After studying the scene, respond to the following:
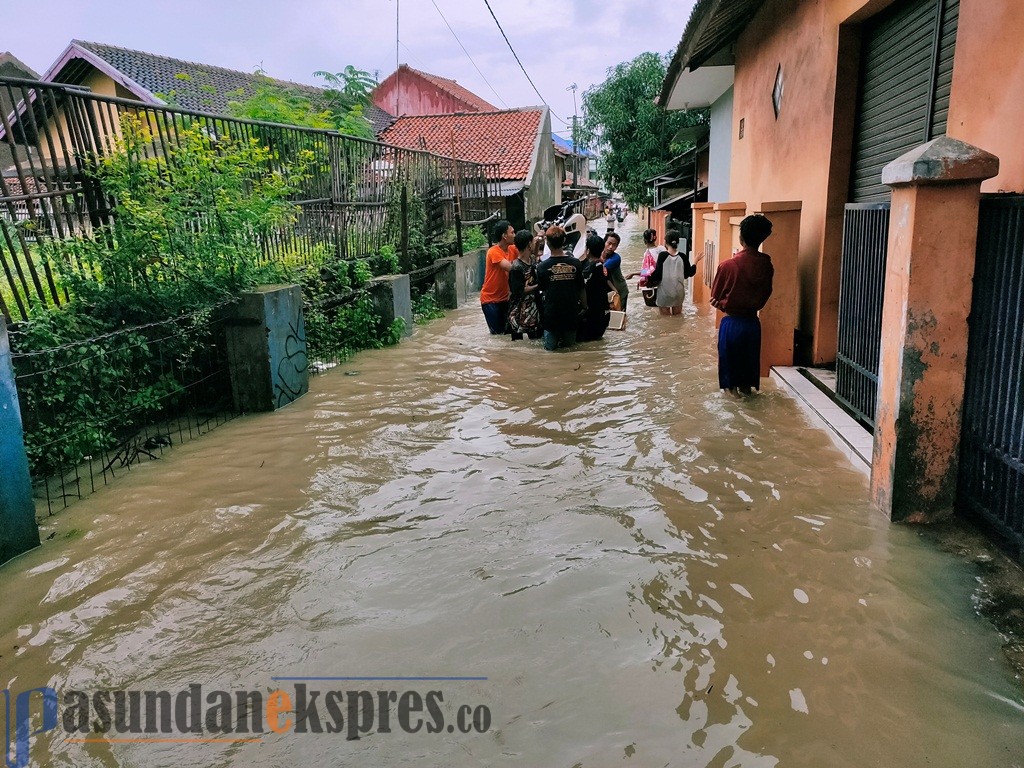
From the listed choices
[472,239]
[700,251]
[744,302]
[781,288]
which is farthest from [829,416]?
[472,239]

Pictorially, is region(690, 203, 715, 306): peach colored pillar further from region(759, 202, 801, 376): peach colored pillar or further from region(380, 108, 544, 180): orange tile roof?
region(380, 108, 544, 180): orange tile roof

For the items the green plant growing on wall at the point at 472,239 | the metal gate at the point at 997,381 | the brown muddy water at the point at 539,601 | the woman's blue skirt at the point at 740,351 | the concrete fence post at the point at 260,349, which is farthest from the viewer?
the green plant growing on wall at the point at 472,239

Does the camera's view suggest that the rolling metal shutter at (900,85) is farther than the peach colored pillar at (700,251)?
No

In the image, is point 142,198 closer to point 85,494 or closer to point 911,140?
point 85,494

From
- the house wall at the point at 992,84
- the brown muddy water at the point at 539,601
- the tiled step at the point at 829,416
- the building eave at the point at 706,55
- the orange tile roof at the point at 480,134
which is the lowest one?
the brown muddy water at the point at 539,601

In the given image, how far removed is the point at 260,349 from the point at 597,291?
186 inches

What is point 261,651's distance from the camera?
309 centimetres

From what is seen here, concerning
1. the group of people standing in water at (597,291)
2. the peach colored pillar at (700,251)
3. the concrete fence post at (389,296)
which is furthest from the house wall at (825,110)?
the concrete fence post at (389,296)

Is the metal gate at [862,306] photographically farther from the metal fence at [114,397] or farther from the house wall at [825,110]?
the metal fence at [114,397]

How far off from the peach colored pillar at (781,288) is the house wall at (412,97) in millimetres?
33070

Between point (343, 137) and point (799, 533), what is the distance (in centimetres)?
826

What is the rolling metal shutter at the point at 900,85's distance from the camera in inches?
195

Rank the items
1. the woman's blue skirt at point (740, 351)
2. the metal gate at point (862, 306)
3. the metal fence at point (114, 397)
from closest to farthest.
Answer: the metal fence at point (114, 397) < the metal gate at point (862, 306) < the woman's blue skirt at point (740, 351)

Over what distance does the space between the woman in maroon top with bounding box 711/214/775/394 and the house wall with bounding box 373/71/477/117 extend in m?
33.7
